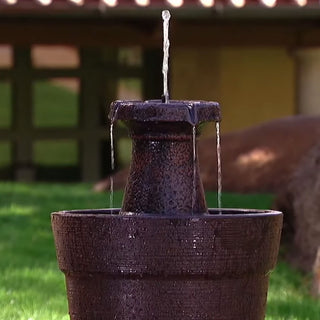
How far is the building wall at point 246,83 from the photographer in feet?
60.9

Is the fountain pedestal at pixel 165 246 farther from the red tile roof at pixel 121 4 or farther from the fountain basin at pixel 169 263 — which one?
the red tile roof at pixel 121 4

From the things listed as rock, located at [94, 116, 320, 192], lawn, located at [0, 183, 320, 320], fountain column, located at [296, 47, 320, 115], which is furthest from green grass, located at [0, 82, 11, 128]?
rock, located at [94, 116, 320, 192]

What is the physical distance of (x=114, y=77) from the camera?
1945 cm

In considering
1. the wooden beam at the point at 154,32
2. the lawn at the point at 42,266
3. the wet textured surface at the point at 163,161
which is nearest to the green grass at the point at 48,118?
the wooden beam at the point at 154,32

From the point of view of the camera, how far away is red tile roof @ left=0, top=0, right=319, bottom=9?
47.2 feet

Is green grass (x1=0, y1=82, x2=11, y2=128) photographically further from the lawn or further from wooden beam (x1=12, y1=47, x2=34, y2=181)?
the lawn

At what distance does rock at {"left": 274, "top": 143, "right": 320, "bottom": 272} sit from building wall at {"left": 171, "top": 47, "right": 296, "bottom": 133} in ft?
30.6

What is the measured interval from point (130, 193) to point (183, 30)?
42.1 feet

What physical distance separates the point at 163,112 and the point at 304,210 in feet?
13.9

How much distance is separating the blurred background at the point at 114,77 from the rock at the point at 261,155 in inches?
147

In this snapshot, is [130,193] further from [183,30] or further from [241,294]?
[183,30]

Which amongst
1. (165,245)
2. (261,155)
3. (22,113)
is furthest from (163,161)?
(22,113)

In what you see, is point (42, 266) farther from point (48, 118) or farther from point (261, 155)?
point (48, 118)

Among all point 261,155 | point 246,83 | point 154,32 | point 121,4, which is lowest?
point 261,155
